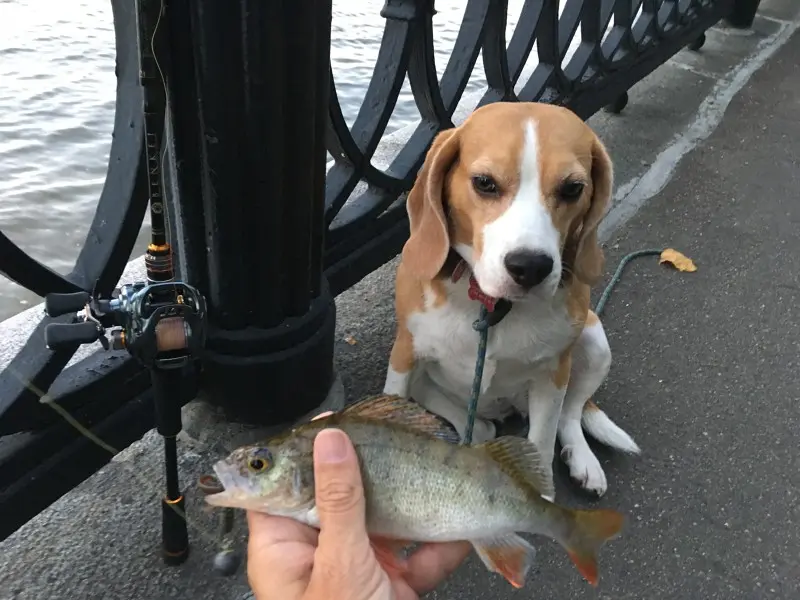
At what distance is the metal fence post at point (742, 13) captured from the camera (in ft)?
21.3

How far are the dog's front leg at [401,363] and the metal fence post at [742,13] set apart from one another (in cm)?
580

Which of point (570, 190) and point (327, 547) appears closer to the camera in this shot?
point (327, 547)

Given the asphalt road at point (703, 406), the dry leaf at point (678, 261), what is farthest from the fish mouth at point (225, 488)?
the dry leaf at point (678, 261)

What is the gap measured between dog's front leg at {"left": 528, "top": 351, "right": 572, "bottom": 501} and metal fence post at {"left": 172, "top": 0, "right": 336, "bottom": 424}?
24.1 inches

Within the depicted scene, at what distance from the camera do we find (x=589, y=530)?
1.39 meters

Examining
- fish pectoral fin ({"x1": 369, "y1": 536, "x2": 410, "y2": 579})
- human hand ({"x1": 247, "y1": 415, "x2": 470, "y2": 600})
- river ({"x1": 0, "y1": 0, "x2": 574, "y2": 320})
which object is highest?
human hand ({"x1": 247, "y1": 415, "x2": 470, "y2": 600})

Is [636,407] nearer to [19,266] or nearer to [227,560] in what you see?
[227,560]

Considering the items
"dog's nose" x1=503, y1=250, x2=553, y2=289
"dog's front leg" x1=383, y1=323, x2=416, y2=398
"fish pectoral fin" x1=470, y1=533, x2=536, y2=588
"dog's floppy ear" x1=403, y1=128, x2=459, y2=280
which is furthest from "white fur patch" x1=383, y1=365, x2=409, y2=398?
"fish pectoral fin" x1=470, y1=533, x2=536, y2=588

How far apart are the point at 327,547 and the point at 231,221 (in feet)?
2.83

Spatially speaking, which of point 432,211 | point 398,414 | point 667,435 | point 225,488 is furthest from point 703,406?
point 225,488

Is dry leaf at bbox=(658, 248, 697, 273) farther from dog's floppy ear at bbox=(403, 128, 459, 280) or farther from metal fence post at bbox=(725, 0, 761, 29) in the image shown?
metal fence post at bbox=(725, 0, 761, 29)

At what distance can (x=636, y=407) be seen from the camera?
2.54 m

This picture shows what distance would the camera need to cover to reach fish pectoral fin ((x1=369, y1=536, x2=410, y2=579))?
1.32 metres

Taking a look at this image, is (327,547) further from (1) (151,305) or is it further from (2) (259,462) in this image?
(1) (151,305)
